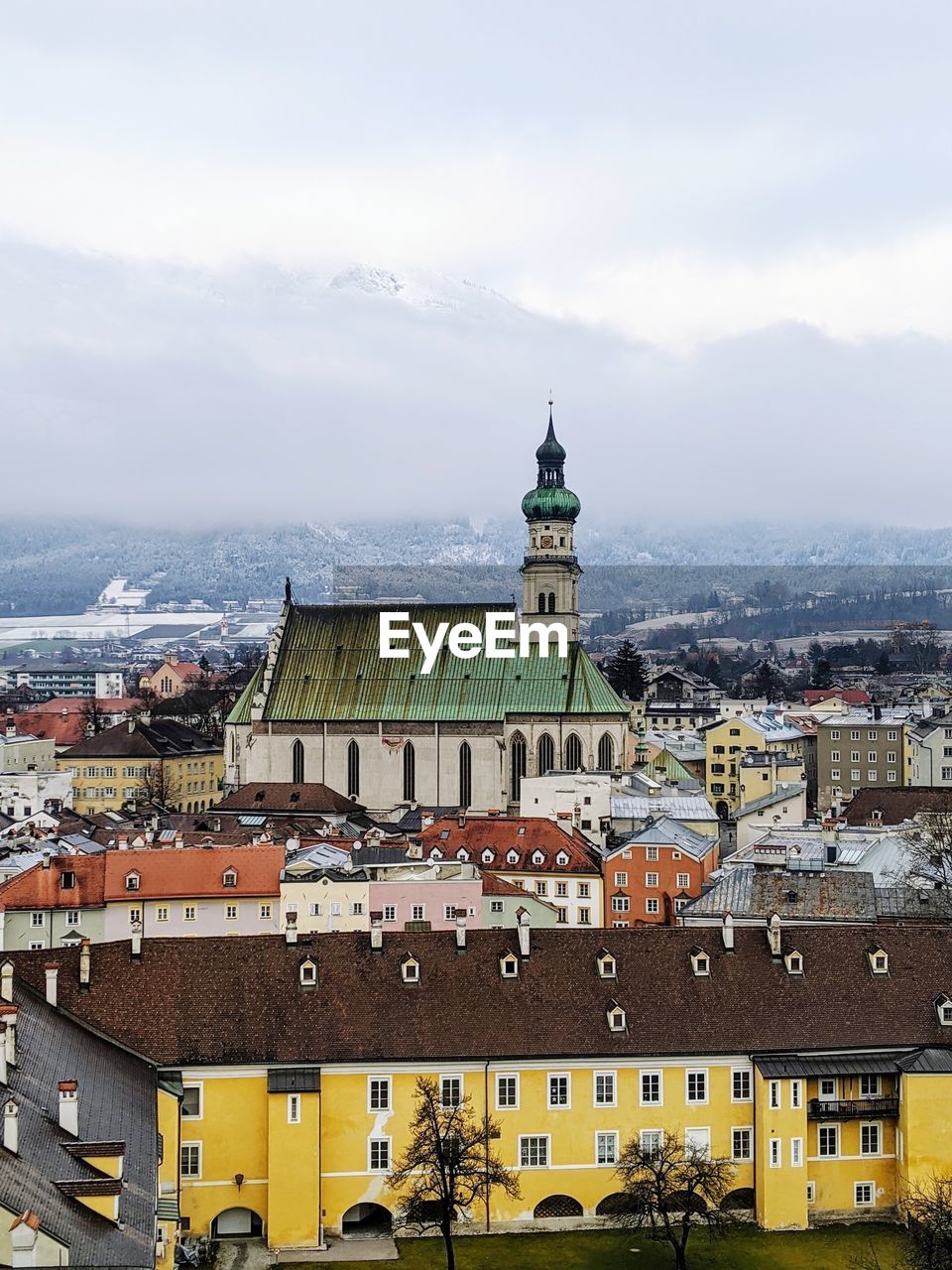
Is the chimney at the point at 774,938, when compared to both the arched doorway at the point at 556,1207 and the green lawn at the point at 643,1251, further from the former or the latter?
the arched doorway at the point at 556,1207

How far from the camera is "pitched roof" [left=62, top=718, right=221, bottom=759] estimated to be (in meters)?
116

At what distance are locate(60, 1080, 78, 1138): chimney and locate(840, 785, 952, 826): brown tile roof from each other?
57155mm

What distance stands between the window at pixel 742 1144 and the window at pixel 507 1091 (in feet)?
19.1

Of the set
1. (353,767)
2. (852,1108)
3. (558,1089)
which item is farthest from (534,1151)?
(353,767)

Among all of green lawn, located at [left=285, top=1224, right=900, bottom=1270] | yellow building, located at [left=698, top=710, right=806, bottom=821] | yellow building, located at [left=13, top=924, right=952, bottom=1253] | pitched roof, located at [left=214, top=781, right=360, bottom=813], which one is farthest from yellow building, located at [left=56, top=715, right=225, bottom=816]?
green lawn, located at [left=285, top=1224, right=900, bottom=1270]

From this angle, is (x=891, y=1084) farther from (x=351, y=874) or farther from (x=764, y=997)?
(x=351, y=874)

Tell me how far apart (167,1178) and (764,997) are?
1623 centimetres

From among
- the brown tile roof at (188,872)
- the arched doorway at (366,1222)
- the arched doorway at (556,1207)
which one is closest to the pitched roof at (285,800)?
the brown tile roof at (188,872)

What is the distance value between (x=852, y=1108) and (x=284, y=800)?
172ft

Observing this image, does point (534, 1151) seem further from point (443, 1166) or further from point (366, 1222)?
point (366, 1222)

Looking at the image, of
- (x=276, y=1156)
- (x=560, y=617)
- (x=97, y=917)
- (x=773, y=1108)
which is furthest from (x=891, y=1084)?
(x=560, y=617)

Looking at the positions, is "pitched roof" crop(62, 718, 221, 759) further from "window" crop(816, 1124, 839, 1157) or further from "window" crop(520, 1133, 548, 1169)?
"window" crop(816, 1124, 839, 1157)

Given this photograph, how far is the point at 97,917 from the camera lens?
63.1 meters

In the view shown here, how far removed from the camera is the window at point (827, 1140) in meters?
45.5
